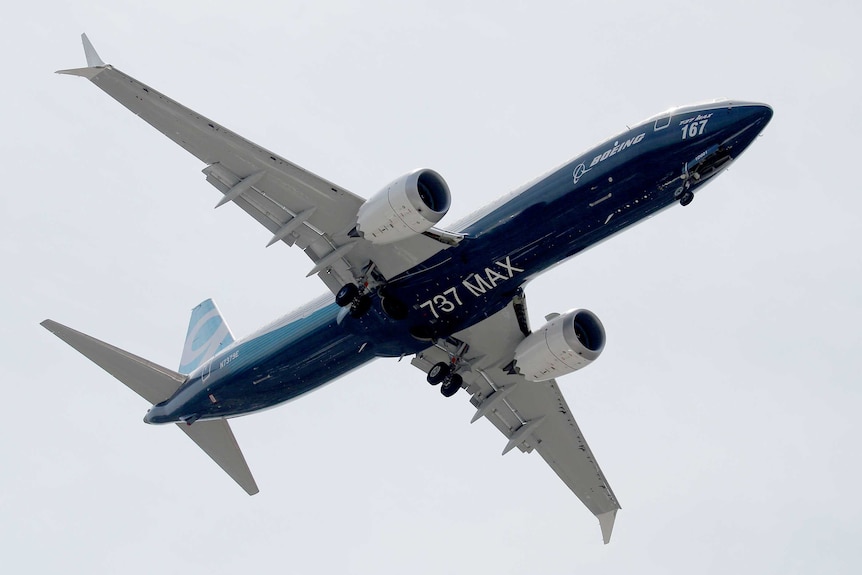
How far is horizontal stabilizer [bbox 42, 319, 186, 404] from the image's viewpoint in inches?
1706

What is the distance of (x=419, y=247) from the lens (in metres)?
36.9

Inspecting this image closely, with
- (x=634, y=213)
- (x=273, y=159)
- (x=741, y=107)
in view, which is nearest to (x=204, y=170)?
(x=273, y=159)

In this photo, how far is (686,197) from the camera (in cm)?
3403

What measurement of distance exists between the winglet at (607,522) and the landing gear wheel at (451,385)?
8.67m

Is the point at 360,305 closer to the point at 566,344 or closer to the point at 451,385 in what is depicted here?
the point at 451,385

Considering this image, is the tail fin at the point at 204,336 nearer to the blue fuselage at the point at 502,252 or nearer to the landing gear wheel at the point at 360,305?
the blue fuselage at the point at 502,252

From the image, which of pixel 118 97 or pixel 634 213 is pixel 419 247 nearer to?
pixel 634 213

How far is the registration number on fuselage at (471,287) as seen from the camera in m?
36.4

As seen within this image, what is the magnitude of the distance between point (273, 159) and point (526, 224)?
318 inches

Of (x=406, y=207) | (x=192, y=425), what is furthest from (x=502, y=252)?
(x=192, y=425)

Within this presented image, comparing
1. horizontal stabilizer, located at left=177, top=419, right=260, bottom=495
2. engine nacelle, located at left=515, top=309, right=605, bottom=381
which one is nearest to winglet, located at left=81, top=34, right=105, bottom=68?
horizontal stabilizer, located at left=177, top=419, right=260, bottom=495

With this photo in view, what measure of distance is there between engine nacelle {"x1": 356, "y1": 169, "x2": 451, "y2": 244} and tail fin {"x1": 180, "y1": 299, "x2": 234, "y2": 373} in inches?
554

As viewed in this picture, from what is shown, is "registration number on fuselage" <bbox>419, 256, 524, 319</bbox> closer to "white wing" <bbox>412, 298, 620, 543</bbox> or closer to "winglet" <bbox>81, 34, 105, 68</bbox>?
"white wing" <bbox>412, 298, 620, 543</bbox>

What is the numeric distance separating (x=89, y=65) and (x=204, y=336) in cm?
1730
